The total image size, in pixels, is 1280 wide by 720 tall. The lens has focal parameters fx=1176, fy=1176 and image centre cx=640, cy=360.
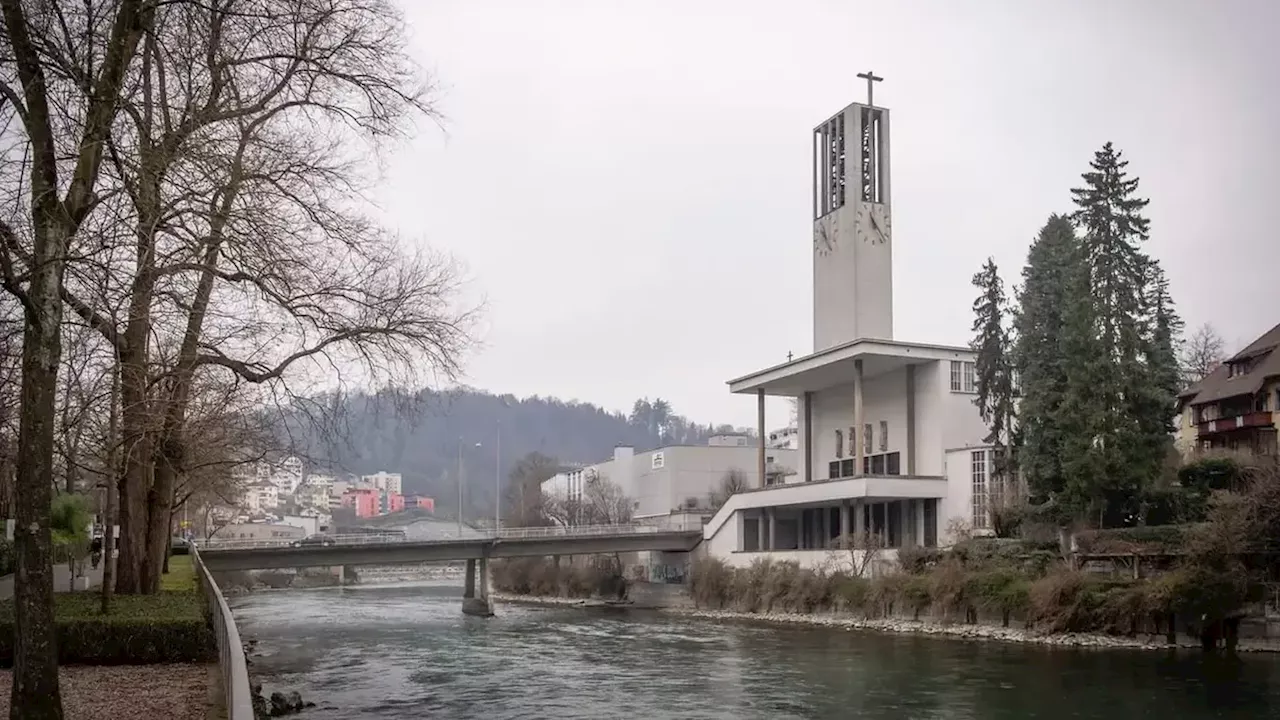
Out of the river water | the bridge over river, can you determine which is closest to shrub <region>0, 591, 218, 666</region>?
the river water

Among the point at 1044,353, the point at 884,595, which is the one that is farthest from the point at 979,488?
the point at 1044,353

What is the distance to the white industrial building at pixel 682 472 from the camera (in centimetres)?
10212

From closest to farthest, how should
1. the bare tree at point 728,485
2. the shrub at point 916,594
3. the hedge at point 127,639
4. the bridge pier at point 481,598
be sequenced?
the hedge at point 127,639 < the shrub at point 916,594 < the bridge pier at point 481,598 < the bare tree at point 728,485

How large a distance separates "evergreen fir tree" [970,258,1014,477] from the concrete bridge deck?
2484 cm

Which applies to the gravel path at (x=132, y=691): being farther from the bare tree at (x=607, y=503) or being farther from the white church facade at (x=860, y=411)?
the bare tree at (x=607, y=503)

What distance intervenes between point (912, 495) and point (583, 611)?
22874 mm

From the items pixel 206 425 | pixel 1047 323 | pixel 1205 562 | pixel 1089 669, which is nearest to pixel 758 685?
pixel 1089 669

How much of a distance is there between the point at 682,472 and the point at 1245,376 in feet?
161

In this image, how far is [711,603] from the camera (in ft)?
235

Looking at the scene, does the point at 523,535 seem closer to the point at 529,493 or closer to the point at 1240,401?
the point at 529,493

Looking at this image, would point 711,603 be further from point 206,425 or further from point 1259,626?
point 206,425

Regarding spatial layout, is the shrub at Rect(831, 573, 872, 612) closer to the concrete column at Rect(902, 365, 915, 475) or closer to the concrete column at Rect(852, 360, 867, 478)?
the concrete column at Rect(852, 360, 867, 478)

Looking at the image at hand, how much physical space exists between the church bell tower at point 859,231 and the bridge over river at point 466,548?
1781 cm

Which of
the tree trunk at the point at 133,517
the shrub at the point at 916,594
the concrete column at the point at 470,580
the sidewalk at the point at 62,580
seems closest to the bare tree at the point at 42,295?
the tree trunk at the point at 133,517
